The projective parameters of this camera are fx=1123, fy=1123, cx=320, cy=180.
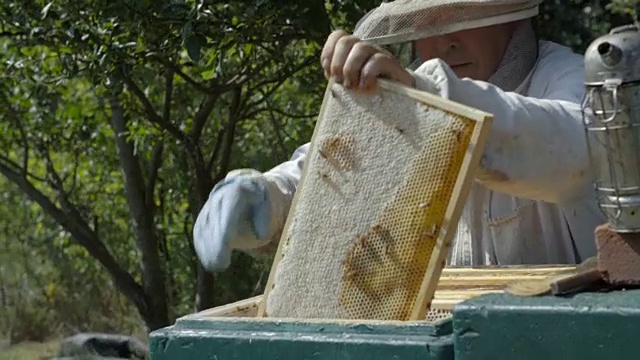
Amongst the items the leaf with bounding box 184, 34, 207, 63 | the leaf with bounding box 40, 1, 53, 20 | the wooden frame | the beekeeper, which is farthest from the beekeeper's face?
the leaf with bounding box 40, 1, 53, 20

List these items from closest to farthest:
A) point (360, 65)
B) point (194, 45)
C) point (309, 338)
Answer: point (309, 338)
point (360, 65)
point (194, 45)

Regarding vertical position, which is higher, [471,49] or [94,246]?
[471,49]

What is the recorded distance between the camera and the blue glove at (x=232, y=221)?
78.9 inches

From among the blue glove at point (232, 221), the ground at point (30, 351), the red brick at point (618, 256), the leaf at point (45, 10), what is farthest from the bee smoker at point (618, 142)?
the ground at point (30, 351)

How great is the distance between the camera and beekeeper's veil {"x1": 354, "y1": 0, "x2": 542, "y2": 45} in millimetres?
2367

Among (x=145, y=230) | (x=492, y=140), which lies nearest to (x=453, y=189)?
(x=492, y=140)

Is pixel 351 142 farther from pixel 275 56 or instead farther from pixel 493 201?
pixel 275 56

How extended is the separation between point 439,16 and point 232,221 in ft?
2.31

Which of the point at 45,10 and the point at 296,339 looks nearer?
the point at 296,339

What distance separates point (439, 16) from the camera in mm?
2391

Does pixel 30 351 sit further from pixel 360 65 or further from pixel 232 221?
pixel 360 65

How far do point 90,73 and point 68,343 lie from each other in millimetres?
3055

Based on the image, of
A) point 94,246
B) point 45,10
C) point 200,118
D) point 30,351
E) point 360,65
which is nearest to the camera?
point 360,65

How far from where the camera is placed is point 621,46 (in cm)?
153
